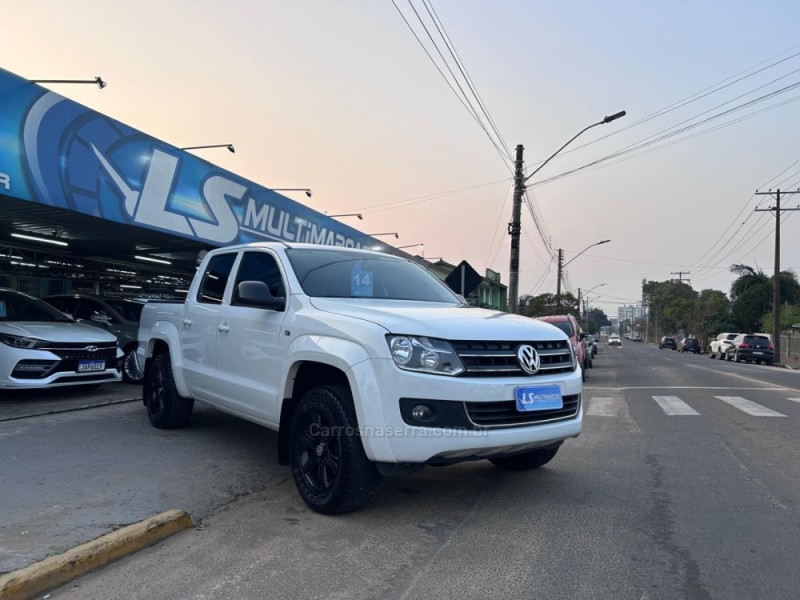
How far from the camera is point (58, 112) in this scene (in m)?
8.88

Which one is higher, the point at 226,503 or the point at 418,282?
the point at 418,282

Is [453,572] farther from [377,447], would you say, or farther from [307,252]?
[307,252]

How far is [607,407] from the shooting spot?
10.6m

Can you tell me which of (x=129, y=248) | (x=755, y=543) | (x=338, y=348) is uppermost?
(x=129, y=248)

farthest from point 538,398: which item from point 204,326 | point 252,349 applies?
point 204,326

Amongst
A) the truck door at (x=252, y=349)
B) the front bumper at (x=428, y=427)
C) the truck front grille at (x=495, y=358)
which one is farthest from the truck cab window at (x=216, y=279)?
the truck front grille at (x=495, y=358)

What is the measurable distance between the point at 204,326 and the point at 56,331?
12.5ft

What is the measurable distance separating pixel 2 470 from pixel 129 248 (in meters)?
10.5

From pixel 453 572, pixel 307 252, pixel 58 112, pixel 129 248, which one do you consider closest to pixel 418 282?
pixel 307 252

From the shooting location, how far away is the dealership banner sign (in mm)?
8320

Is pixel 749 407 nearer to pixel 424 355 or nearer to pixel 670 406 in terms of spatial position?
pixel 670 406

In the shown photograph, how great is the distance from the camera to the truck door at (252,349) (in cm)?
478

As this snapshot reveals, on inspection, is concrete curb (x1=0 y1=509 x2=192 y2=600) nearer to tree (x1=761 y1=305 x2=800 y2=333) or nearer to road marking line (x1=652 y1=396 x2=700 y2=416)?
road marking line (x1=652 y1=396 x2=700 y2=416)

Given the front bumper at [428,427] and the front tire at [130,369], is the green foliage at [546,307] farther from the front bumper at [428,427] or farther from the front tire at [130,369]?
the front bumper at [428,427]
